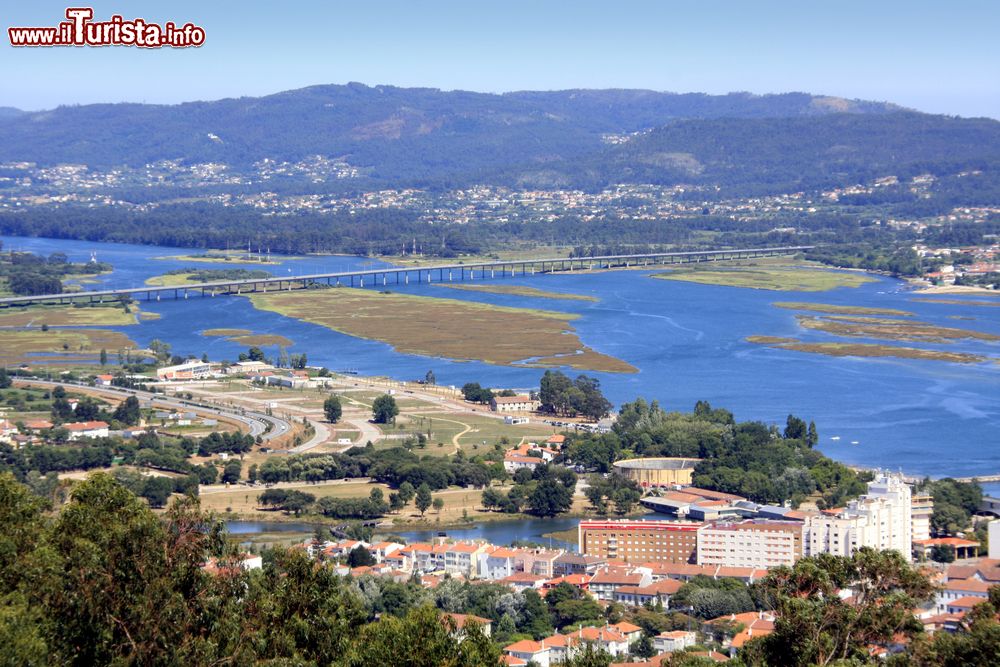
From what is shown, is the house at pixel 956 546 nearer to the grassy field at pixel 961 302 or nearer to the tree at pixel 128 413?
the tree at pixel 128 413

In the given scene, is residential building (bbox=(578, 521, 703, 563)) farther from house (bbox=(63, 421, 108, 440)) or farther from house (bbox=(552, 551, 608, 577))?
house (bbox=(63, 421, 108, 440))

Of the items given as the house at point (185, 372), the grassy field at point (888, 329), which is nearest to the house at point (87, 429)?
the house at point (185, 372)

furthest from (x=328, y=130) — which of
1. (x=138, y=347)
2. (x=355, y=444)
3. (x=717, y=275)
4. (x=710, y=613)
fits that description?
(x=710, y=613)

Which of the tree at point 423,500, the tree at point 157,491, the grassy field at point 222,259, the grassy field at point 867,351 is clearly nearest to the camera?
the tree at point 157,491

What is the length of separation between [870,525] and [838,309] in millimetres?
29336

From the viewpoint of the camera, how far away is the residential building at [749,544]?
17.8m

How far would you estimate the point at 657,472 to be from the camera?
2292cm

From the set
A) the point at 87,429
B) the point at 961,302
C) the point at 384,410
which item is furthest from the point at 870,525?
the point at 961,302

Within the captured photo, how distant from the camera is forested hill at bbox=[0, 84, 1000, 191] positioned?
112 m

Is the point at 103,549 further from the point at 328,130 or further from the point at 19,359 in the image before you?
the point at 328,130

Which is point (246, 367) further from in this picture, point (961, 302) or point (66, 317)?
point (961, 302)

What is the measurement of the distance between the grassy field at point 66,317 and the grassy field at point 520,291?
41.2ft

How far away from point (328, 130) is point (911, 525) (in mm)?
126878

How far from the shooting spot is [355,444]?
82.6ft
